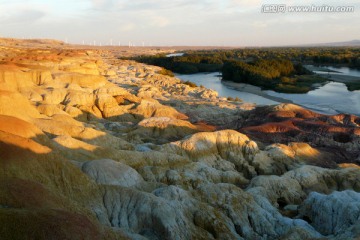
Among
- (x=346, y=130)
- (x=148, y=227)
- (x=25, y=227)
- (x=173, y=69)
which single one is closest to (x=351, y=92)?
(x=346, y=130)

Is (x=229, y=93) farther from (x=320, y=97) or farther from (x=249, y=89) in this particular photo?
(x=320, y=97)

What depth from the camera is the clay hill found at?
45.2 ft

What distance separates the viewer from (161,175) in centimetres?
2294

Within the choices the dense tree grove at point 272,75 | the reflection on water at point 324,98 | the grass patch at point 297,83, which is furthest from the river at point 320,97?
the dense tree grove at point 272,75

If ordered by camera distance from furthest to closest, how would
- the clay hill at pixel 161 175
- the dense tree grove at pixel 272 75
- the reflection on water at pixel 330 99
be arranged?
the dense tree grove at pixel 272 75 < the reflection on water at pixel 330 99 < the clay hill at pixel 161 175

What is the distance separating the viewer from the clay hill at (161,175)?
45.2 feet

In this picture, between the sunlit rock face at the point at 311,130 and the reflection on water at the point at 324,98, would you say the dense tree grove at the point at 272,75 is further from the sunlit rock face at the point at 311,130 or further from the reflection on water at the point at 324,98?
the sunlit rock face at the point at 311,130

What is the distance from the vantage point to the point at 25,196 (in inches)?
490

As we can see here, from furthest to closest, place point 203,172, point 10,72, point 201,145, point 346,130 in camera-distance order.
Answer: point 10,72, point 346,130, point 201,145, point 203,172

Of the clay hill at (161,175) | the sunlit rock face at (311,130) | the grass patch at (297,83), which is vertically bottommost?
the grass patch at (297,83)

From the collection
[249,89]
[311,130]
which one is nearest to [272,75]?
[249,89]

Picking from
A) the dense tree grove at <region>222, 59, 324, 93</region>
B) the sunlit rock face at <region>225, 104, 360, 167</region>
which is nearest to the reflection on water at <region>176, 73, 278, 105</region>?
the dense tree grove at <region>222, 59, 324, 93</region>

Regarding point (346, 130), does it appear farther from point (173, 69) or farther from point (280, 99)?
point (173, 69)

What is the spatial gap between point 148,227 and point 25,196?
5.46 metres
